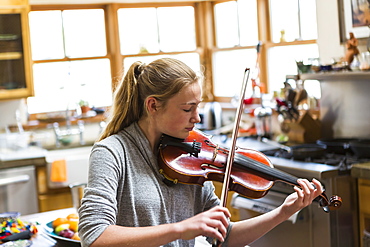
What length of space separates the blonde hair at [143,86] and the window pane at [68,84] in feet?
11.4

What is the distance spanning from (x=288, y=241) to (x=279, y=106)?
109 centimetres

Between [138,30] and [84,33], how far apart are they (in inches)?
21.0

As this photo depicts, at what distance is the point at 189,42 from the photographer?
5.69 meters

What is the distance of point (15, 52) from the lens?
15.1 ft

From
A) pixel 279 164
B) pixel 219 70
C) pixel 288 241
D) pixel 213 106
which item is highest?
pixel 219 70

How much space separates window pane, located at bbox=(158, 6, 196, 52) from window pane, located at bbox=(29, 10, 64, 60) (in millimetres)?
1000

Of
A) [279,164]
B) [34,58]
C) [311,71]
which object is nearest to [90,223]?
[279,164]

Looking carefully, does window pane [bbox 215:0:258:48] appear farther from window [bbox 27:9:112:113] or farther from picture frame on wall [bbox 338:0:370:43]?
picture frame on wall [bbox 338:0:370:43]

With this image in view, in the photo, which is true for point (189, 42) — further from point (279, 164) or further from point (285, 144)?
point (279, 164)

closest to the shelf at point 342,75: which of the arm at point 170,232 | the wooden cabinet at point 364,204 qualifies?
the wooden cabinet at point 364,204

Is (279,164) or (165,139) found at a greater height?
(165,139)

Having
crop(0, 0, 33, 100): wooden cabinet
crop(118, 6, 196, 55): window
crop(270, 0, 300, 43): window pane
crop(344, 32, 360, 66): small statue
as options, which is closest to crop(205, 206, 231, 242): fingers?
crop(344, 32, 360, 66): small statue

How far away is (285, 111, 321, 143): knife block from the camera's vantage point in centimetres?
392

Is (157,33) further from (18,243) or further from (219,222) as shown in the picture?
(219,222)
